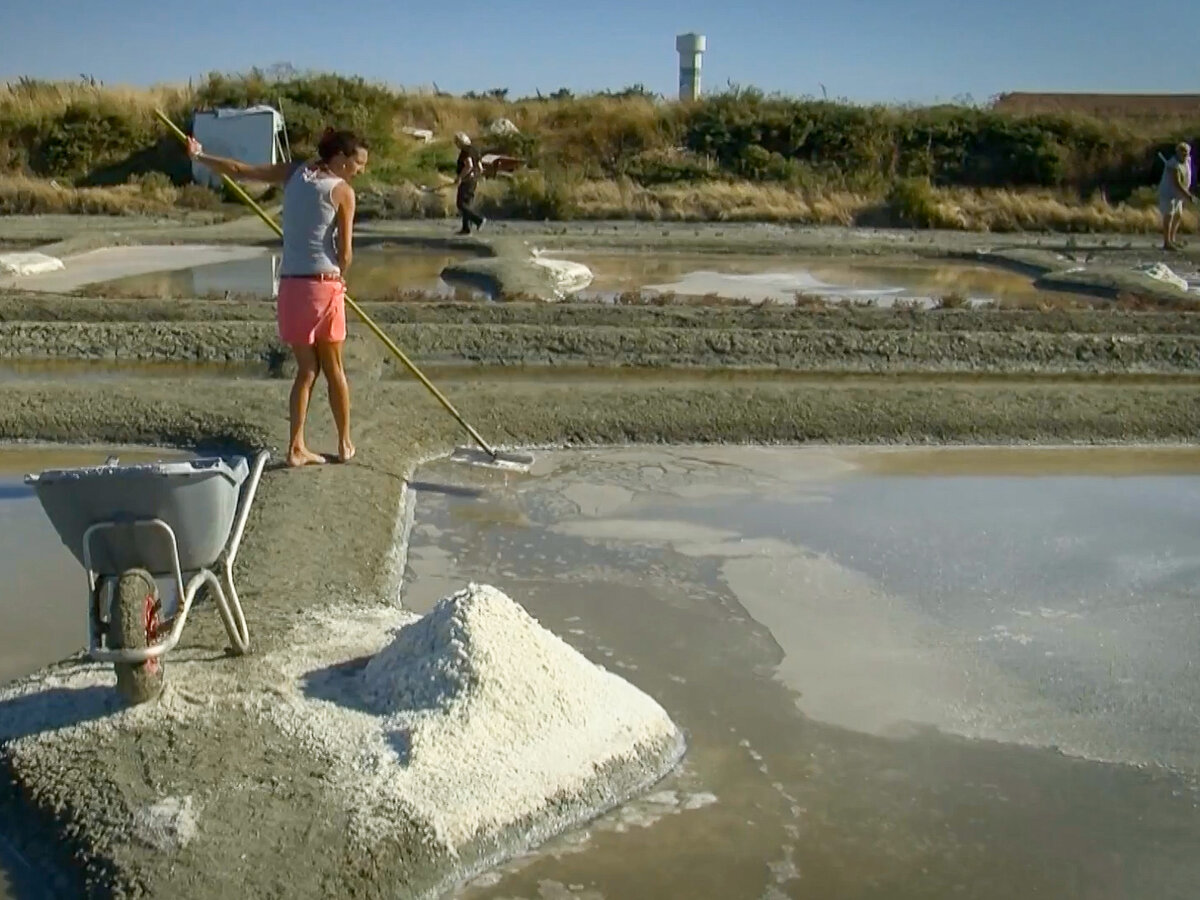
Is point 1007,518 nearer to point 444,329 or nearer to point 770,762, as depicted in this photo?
point 770,762

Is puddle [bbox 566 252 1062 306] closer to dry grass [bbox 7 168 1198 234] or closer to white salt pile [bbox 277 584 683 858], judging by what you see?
dry grass [bbox 7 168 1198 234]

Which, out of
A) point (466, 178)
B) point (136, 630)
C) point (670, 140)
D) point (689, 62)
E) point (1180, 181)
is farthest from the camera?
point (689, 62)

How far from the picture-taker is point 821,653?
456 cm

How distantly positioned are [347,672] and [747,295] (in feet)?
32.7

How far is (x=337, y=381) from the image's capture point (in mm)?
5859

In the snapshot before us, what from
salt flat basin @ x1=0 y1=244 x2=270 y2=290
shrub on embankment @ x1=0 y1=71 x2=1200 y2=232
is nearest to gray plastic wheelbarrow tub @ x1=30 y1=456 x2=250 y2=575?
salt flat basin @ x1=0 y1=244 x2=270 y2=290

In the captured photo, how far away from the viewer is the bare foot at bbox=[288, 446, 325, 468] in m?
5.89

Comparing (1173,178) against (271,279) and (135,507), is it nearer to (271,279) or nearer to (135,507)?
(271,279)

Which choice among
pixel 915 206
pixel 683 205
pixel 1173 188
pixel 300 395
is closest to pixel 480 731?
pixel 300 395

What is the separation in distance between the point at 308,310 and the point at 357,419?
1.15 m

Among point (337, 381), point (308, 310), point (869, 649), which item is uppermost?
point (308, 310)

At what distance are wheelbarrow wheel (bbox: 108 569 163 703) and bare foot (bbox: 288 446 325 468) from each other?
2.41m

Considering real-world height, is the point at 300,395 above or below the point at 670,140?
below

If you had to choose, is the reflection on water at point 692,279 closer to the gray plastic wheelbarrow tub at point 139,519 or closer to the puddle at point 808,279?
the puddle at point 808,279
